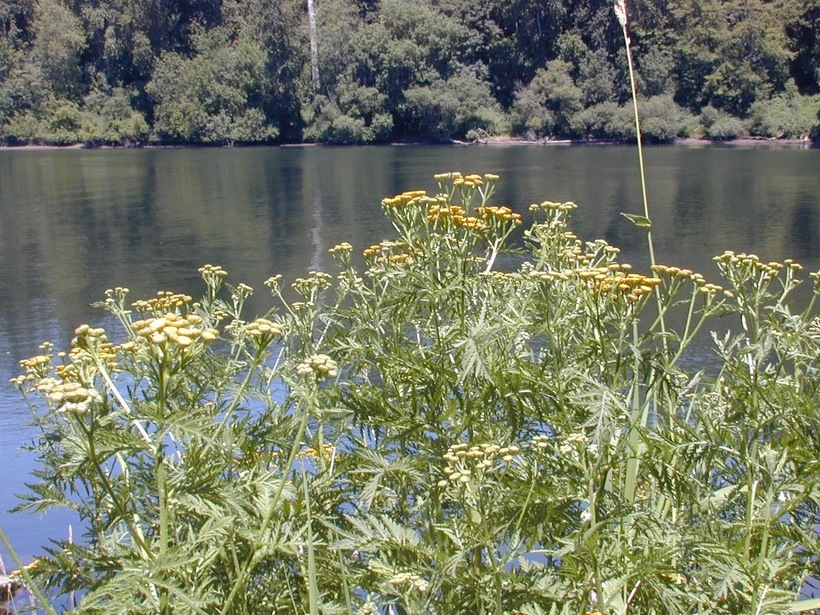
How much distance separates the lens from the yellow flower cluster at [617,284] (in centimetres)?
340

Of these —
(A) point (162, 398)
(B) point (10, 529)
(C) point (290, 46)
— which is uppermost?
(C) point (290, 46)

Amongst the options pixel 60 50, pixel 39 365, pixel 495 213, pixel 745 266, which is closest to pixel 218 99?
pixel 60 50

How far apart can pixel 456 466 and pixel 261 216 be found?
Answer: 2703 centimetres

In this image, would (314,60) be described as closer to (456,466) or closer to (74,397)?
(456,466)

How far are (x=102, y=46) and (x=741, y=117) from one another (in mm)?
52112

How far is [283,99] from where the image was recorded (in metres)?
71.8

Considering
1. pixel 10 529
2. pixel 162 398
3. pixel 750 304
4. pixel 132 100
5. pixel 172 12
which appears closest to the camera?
pixel 162 398

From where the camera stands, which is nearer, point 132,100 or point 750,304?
point 750,304

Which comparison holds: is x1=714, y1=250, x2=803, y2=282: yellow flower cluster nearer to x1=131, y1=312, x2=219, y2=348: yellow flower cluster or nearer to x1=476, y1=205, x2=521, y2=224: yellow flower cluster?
x1=476, y1=205, x2=521, y2=224: yellow flower cluster

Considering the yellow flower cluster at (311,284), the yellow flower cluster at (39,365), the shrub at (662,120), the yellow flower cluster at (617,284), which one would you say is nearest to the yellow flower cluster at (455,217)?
the yellow flower cluster at (617,284)

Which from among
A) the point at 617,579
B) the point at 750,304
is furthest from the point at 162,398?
the point at 750,304

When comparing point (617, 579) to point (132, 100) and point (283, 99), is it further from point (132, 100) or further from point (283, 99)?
point (132, 100)

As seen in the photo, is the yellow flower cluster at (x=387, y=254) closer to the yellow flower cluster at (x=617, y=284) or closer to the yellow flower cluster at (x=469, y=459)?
the yellow flower cluster at (x=617, y=284)

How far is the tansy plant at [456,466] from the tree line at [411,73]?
6197 centimetres
